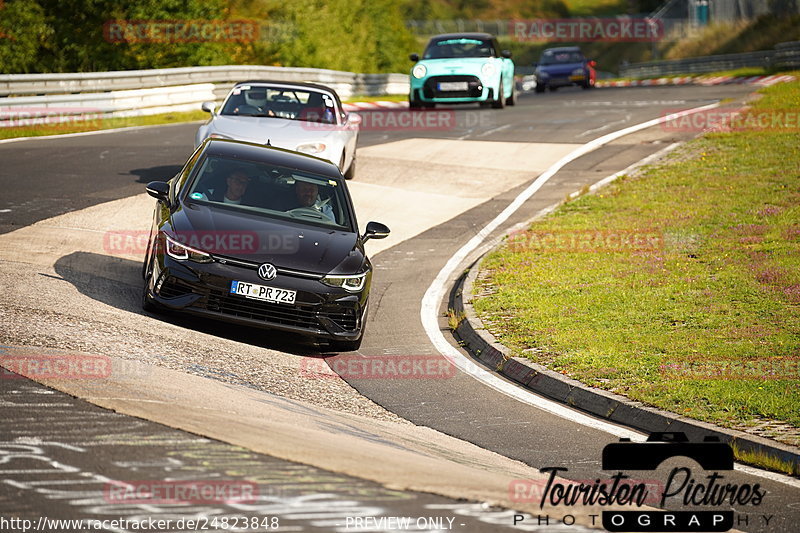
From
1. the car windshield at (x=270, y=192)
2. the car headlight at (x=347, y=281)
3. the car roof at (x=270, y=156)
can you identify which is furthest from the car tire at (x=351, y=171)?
the car headlight at (x=347, y=281)

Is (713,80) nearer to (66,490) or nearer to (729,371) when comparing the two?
(729,371)

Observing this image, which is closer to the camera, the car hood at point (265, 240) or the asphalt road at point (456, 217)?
the asphalt road at point (456, 217)

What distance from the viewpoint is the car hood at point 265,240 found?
9.31 m

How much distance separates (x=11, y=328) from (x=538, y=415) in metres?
4.02

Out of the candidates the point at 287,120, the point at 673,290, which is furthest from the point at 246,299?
the point at 287,120

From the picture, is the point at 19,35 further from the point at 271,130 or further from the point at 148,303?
the point at 148,303

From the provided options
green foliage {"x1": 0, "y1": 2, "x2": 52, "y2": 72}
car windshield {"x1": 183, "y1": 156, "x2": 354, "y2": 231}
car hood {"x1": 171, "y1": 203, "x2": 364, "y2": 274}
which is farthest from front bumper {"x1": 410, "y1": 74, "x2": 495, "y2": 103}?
car hood {"x1": 171, "y1": 203, "x2": 364, "y2": 274}

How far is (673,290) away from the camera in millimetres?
11836

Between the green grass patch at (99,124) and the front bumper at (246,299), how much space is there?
45.5ft

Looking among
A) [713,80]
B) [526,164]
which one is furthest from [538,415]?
[713,80]

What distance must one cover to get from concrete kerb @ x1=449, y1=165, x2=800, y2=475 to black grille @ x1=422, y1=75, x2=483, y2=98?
53.8 feet

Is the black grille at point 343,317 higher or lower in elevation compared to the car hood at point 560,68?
lower

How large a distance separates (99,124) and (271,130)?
11369mm

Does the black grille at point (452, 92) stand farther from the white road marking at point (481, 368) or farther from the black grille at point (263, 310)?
the black grille at point (263, 310)
